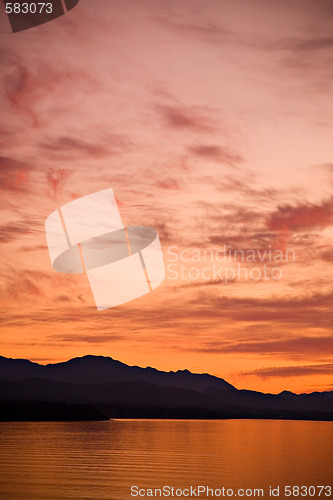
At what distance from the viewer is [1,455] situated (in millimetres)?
71812

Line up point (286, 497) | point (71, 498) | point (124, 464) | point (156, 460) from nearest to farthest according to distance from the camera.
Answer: point (71, 498) → point (286, 497) → point (124, 464) → point (156, 460)

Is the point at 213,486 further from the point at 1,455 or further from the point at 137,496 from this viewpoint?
the point at 1,455

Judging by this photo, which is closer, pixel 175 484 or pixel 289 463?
pixel 175 484

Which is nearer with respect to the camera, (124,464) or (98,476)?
(98,476)

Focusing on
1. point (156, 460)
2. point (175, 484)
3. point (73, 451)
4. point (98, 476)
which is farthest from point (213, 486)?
point (73, 451)

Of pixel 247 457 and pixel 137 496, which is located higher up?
pixel 137 496

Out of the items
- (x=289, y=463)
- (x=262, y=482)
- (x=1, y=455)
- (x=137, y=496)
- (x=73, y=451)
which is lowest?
(x=73, y=451)

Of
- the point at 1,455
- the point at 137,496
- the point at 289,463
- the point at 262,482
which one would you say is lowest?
the point at 289,463

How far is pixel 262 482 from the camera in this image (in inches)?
2080

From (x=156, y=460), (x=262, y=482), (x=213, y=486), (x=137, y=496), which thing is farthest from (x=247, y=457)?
(x=137, y=496)

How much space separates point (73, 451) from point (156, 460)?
17.5 meters

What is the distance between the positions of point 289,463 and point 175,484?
26.7 meters

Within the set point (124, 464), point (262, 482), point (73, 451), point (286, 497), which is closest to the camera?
point (286, 497)

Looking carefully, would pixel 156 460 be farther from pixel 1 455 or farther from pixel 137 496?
pixel 137 496
